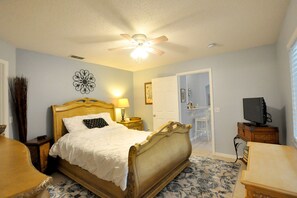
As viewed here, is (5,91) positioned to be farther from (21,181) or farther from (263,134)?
(263,134)

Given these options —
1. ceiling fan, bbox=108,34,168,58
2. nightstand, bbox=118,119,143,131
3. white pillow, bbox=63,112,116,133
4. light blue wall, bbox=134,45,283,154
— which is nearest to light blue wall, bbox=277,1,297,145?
light blue wall, bbox=134,45,283,154

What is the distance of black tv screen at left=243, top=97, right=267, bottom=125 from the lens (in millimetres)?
2580

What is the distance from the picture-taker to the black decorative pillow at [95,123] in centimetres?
339

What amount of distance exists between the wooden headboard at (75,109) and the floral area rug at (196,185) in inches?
42.4

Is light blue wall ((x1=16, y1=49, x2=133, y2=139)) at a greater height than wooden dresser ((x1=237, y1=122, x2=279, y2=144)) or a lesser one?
greater

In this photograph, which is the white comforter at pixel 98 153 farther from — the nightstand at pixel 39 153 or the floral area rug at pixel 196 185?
the floral area rug at pixel 196 185

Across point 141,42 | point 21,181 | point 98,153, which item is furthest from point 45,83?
point 21,181

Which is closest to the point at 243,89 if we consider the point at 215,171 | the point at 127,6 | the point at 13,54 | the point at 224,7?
the point at 215,171

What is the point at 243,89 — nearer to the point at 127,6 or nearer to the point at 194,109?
the point at 194,109

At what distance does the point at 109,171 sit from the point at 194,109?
13.7 ft

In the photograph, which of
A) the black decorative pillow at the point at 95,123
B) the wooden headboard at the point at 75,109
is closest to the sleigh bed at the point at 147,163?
the wooden headboard at the point at 75,109

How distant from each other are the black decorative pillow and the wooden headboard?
14.4 inches

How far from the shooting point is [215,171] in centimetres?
287

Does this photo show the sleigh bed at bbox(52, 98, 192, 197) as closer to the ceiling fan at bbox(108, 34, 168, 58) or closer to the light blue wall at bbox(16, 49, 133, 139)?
the light blue wall at bbox(16, 49, 133, 139)
